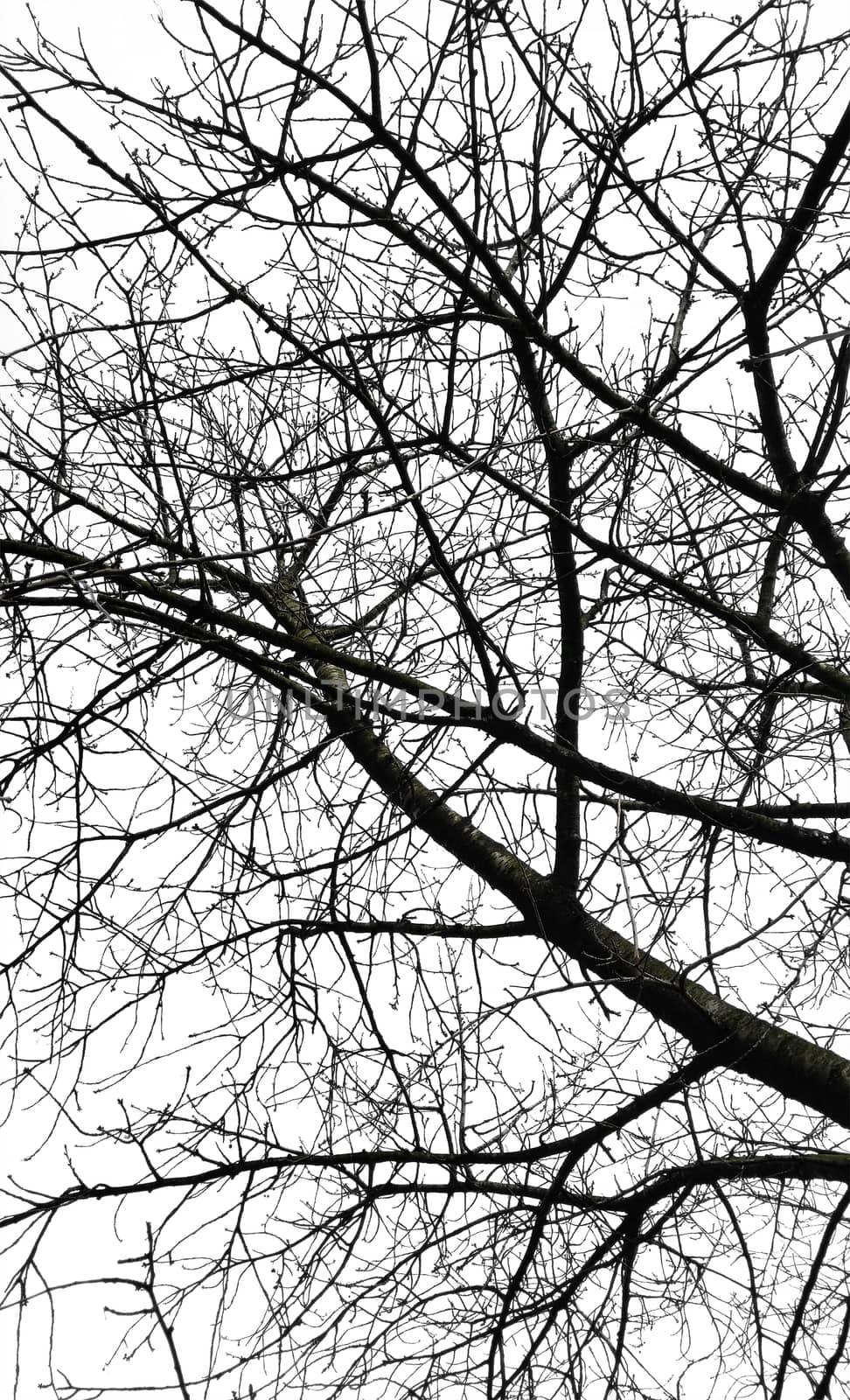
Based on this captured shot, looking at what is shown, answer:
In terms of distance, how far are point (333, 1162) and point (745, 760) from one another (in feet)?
5.80

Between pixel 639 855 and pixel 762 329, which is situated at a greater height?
pixel 762 329

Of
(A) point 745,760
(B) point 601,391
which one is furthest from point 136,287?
(A) point 745,760

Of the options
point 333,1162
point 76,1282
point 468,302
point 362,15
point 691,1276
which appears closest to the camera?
point 362,15

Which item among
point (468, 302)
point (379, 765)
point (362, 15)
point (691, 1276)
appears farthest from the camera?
point (379, 765)

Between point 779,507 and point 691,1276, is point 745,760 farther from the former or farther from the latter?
point 691,1276

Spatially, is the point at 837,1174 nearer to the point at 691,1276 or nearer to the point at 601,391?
the point at 691,1276

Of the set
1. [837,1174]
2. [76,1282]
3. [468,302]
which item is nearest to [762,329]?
[468,302]

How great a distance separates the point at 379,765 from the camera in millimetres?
4172

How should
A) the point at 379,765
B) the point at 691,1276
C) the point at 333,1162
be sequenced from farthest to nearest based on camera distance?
the point at 379,765 → the point at 691,1276 → the point at 333,1162

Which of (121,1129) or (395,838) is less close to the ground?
(395,838)

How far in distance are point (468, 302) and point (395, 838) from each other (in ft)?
5.23

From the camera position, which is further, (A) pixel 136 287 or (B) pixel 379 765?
(B) pixel 379 765

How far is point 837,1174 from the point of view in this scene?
3.36 metres

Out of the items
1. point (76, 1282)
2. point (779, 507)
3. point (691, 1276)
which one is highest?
point (779, 507)
